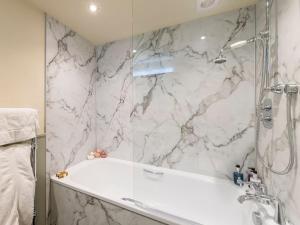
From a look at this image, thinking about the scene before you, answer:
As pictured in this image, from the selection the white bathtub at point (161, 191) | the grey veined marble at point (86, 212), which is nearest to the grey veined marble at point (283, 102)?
the white bathtub at point (161, 191)

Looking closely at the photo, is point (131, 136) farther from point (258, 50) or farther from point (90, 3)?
point (258, 50)

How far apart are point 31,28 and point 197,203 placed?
2387 mm

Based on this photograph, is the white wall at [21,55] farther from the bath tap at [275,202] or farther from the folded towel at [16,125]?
the bath tap at [275,202]

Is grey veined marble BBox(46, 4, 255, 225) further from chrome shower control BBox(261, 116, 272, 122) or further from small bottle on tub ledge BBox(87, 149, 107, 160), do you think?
chrome shower control BBox(261, 116, 272, 122)

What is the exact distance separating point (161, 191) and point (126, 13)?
6.50ft

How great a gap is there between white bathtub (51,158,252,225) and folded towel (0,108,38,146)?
2.14ft

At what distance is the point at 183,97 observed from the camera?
75.3 inches

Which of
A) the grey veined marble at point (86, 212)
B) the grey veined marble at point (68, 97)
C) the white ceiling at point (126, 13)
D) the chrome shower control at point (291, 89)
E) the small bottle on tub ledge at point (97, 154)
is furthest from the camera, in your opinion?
the small bottle on tub ledge at point (97, 154)

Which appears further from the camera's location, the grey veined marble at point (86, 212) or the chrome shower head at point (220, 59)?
the chrome shower head at point (220, 59)

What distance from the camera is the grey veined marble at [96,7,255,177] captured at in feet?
5.47

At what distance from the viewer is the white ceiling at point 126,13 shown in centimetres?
157

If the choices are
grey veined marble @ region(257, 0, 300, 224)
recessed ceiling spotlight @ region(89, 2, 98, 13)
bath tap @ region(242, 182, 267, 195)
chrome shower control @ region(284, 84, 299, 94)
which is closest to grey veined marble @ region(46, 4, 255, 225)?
bath tap @ region(242, 182, 267, 195)

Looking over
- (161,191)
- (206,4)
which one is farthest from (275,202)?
(206,4)

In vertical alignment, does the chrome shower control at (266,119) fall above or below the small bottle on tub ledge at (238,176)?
above
